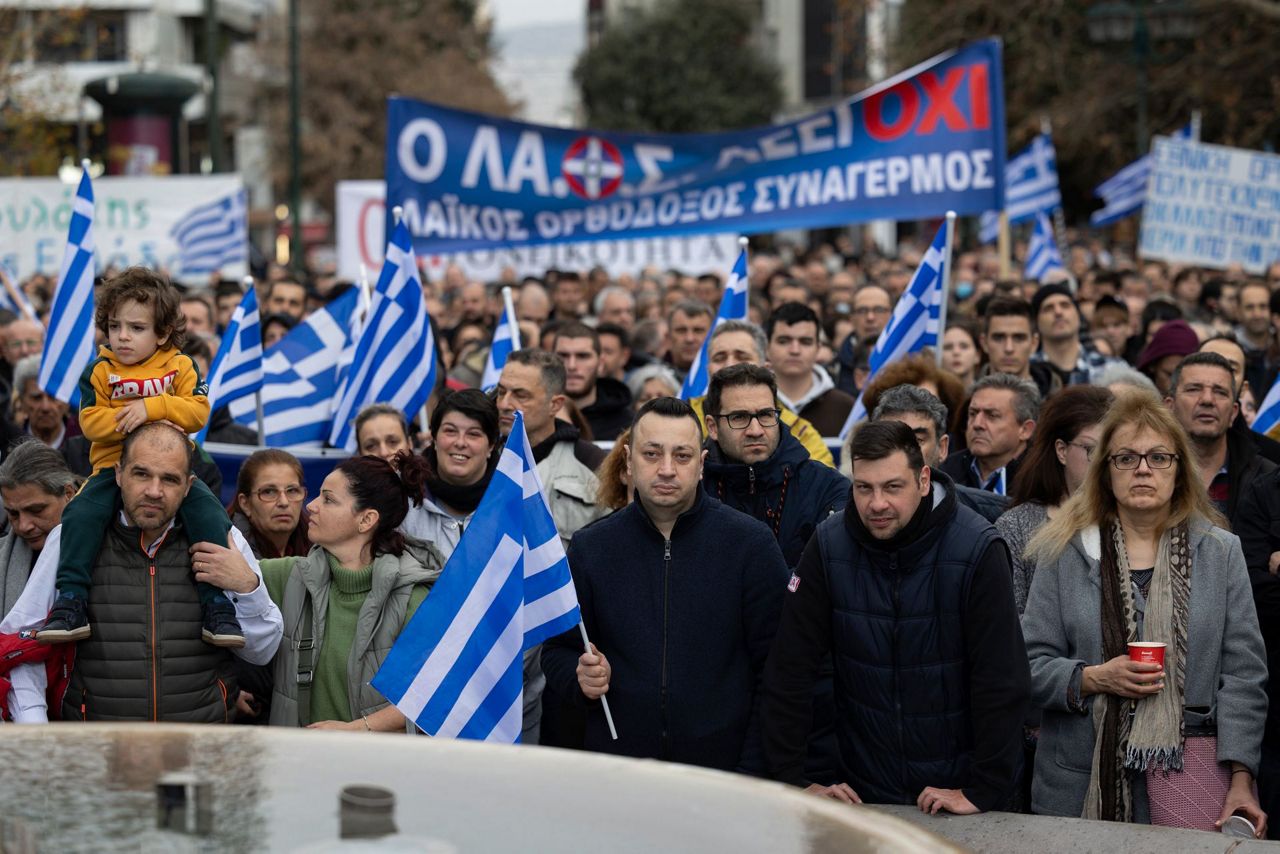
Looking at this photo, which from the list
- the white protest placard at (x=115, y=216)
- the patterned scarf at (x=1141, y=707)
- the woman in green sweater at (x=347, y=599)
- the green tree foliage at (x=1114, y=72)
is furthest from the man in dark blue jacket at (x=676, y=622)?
the green tree foliage at (x=1114, y=72)

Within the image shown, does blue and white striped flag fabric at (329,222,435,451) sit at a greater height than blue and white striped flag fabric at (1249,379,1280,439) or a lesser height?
greater

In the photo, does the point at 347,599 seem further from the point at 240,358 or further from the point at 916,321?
the point at 916,321

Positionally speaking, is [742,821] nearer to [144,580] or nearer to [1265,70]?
[144,580]

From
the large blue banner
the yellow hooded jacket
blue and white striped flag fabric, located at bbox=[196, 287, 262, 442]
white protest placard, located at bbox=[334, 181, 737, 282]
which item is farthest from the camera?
white protest placard, located at bbox=[334, 181, 737, 282]

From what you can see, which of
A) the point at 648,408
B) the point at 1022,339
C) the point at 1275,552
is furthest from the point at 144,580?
→ the point at 1022,339

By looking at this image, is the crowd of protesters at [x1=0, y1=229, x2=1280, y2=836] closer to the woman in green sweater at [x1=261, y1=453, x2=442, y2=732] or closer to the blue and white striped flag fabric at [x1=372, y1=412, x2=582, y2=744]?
the woman in green sweater at [x1=261, y1=453, x2=442, y2=732]

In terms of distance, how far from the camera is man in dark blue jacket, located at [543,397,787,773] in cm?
504

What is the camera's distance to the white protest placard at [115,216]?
1944 centimetres

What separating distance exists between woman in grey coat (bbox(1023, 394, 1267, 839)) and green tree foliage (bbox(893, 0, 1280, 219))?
70.6 ft

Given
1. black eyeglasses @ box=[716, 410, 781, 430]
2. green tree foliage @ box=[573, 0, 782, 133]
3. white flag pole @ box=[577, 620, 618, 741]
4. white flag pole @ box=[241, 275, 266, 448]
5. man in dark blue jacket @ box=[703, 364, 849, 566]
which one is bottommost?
white flag pole @ box=[577, 620, 618, 741]

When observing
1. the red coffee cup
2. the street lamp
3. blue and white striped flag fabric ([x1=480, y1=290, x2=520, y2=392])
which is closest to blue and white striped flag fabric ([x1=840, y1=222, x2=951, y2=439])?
blue and white striped flag fabric ([x1=480, y1=290, x2=520, y2=392])

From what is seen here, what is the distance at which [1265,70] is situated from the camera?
28.3 m

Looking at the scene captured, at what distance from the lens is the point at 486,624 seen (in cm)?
508

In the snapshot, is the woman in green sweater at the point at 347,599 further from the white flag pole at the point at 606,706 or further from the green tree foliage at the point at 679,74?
the green tree foliage at the point at 679,74
